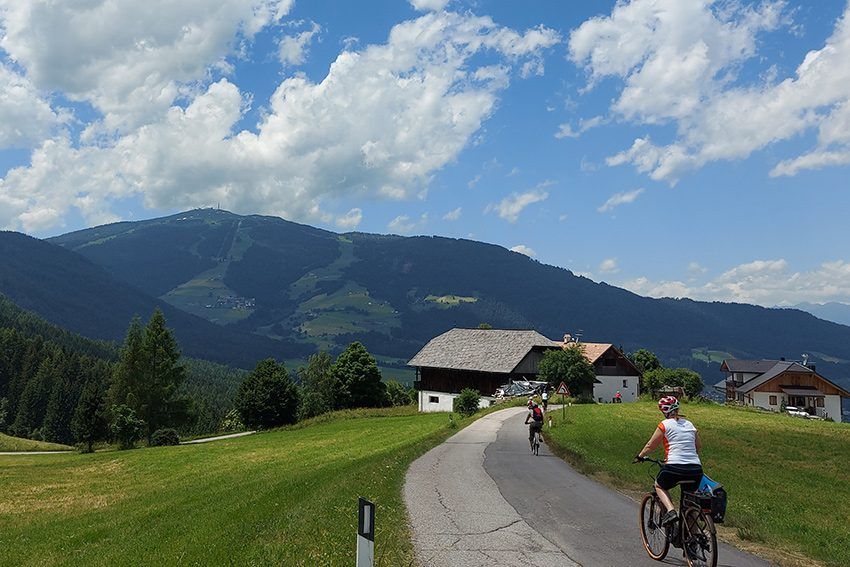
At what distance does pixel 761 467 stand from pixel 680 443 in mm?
22098

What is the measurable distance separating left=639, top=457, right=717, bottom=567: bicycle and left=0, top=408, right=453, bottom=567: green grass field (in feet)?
14.1

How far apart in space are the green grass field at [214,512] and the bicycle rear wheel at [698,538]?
4523 millimetres

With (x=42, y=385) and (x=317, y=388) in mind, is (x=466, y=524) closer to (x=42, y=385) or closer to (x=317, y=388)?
(x=317, y=388)

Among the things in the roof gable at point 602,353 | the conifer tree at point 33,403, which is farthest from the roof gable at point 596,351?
the conifer tree at point 33,403

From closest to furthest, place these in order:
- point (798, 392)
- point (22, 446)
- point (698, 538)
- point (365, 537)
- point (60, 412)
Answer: point (365, 537) < point (698, 538) < point (22, 446) < point (798, 392) < point (60, 412)

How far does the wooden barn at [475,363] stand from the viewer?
75.5 meters

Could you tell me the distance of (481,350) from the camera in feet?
265

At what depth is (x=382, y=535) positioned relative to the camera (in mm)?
11562

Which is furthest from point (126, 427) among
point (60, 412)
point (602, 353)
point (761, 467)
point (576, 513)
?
point (60, 412)

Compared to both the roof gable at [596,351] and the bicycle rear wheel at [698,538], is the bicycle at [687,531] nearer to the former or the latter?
the bicycle rear wheel at [698,538]

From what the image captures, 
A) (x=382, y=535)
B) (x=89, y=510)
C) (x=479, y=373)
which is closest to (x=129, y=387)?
(x=479, y=373)

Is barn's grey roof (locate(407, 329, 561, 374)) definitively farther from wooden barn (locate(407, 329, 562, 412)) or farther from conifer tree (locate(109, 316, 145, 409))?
conifer tree (locate(109, 316, 145, 409))

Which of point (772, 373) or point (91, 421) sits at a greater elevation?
point (772, 373)

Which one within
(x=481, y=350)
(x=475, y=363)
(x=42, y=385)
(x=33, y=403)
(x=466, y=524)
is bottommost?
(x=33, y=403)
